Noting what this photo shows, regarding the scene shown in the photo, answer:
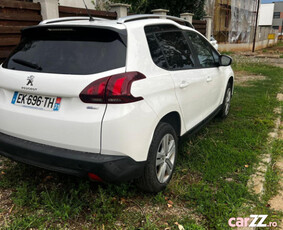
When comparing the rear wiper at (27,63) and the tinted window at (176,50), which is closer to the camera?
the rear wiper at (27,63)

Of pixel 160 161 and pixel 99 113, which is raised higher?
pixel 99 113

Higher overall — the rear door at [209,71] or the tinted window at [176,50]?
the tinted window at [176,50]

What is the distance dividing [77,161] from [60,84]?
2.06 feet

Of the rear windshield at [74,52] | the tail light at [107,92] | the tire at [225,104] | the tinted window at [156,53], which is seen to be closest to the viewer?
A: the tail light at [107,92]

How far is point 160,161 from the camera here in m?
2.74

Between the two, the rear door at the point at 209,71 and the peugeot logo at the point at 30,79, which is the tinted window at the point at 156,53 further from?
the peugeot logo at the point at 30,79

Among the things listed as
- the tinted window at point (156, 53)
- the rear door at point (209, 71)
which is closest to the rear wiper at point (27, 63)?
the tinted window at point (156, 53)

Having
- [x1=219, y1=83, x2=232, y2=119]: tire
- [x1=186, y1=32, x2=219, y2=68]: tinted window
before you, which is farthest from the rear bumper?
[x1=219, y1=83, x2=232, y2=119]: tire

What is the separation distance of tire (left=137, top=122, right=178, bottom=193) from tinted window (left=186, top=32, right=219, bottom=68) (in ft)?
4.53

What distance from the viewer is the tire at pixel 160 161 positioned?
99.5 inches

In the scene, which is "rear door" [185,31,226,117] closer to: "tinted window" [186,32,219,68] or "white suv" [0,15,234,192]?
"tinted window" [186,32,219,68]

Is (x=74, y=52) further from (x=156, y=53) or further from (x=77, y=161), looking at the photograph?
(x=77, y=161)

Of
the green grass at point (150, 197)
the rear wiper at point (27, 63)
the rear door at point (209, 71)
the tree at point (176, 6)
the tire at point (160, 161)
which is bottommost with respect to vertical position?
the green grass at point (150, 197)

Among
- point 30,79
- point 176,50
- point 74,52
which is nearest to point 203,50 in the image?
point 176,50
